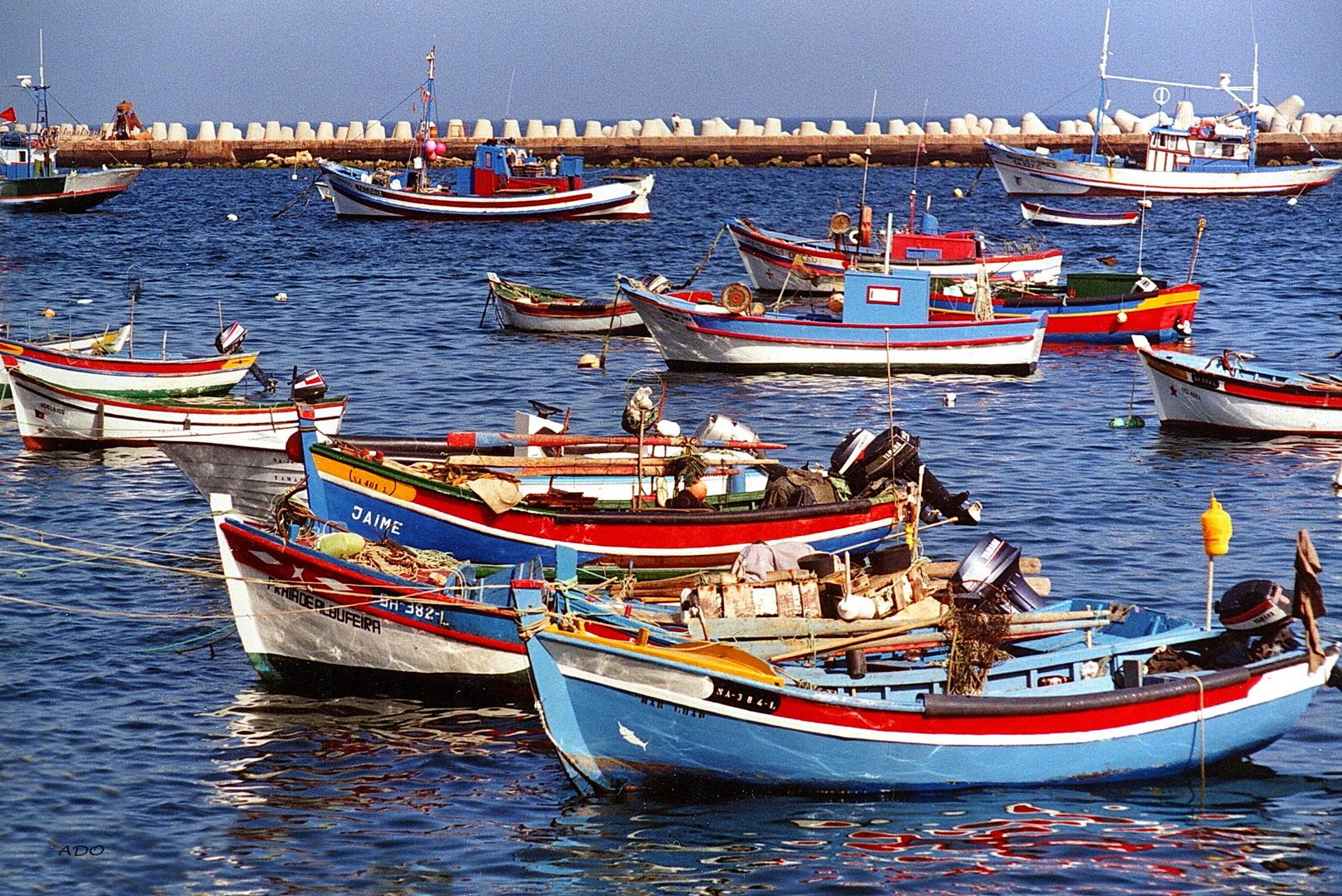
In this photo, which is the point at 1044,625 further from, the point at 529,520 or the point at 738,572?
the point at 529,520

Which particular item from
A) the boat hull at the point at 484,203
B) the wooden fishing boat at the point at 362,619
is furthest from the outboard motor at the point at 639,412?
→ the boat hull at the point at 484,203

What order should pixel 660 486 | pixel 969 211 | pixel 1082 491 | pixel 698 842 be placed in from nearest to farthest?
pixel 698 842
pixel 660 486
pixel 1082 491
pixel 969 211

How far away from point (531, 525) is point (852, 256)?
2255 centimetres

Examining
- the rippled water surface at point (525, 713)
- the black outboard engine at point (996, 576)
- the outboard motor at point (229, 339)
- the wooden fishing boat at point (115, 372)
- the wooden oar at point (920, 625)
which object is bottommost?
the rippled water surface at point (525, 713)

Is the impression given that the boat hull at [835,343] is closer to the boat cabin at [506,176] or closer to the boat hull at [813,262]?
the boat hull at [813,262]

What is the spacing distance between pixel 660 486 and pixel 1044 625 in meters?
4.95

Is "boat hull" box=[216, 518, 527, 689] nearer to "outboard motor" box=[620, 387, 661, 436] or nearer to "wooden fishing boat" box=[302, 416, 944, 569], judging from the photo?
"wooden fishing boat" box=[302, 416, 944, 569]

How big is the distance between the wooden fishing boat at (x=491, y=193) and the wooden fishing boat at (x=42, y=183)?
14.1 m

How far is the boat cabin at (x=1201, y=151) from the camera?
7744cm

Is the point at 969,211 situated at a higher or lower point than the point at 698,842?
higher

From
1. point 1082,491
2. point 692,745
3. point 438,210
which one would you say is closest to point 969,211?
point 438,210

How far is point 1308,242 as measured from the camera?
57562 millimetres

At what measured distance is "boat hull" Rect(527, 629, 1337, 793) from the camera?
10672mm

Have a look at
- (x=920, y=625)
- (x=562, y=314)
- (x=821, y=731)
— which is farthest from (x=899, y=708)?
(x=562, y=314)
